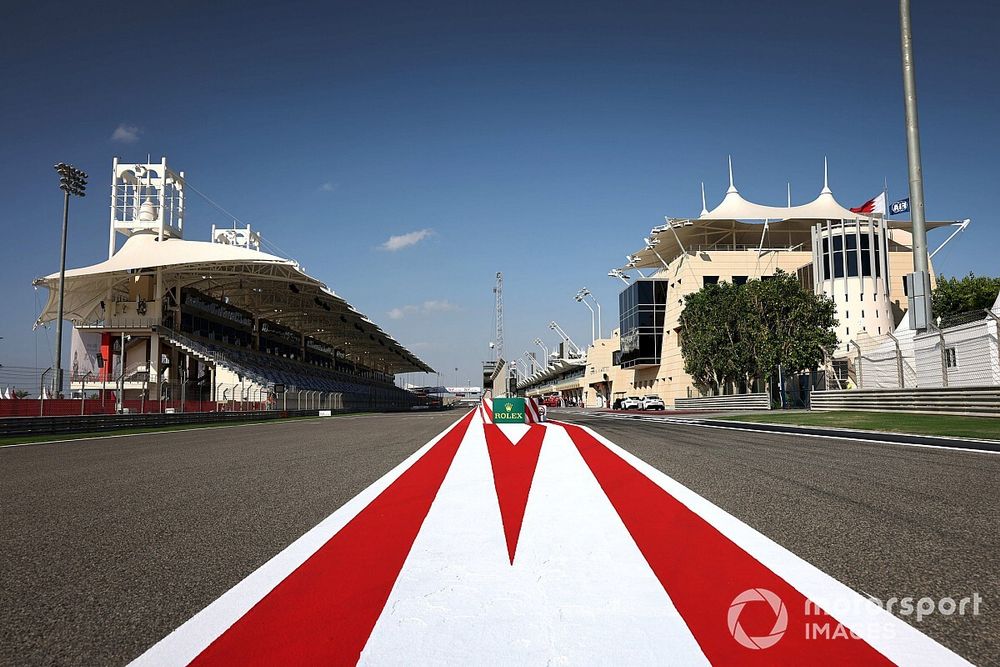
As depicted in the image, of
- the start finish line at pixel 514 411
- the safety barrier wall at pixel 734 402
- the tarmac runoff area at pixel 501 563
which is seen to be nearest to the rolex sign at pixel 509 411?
the start finish line at pixel 514 411

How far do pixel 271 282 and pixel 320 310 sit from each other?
8.47 metres

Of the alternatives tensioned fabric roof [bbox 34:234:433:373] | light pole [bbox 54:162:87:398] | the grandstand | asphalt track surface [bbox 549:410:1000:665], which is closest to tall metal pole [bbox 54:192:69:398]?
light pole [bbox 54:162:87:398]

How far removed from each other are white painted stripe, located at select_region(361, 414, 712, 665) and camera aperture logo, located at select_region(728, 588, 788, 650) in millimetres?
120

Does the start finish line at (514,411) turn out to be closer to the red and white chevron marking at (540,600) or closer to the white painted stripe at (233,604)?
the red and white chevron marking at (540,600)

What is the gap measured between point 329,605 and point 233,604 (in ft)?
1.44

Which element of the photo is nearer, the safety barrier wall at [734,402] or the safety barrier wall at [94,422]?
the safety barrier wall at [94,422]

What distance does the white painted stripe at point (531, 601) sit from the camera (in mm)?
2508

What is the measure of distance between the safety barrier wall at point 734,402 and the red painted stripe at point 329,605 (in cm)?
3631

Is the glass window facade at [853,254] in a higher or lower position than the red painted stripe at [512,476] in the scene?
higher

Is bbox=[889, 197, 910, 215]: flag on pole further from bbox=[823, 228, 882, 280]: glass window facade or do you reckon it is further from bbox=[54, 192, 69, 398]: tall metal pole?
bbox=[54, 192, 69, 398]: tall metal pole

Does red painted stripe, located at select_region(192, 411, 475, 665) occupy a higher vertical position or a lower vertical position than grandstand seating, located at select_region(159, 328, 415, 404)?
lower

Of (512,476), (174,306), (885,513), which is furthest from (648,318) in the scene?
(885,513)

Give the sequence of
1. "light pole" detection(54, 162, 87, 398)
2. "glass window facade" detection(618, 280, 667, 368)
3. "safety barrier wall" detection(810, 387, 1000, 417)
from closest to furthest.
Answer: "safety barrier wall" detection(810, 387, 1000, 417), "light pole" detection(54, 162, 87, 398), "glass window facade" detection(618, 280, 667, 368)

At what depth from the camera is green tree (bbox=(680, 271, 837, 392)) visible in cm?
4031
